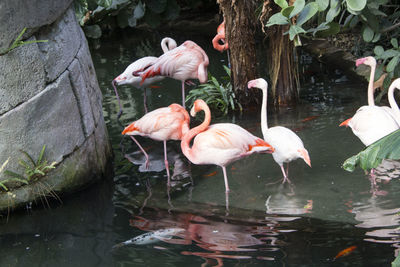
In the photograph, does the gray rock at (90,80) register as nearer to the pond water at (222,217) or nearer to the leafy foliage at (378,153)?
the pond water at (222,217)

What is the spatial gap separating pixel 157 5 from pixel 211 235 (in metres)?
4.89

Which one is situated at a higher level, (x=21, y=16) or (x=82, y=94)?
(x=21, y=16)

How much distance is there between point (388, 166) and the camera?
4.89m

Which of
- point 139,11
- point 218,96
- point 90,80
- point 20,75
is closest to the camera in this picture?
point 20,75

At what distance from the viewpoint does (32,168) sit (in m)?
4.59

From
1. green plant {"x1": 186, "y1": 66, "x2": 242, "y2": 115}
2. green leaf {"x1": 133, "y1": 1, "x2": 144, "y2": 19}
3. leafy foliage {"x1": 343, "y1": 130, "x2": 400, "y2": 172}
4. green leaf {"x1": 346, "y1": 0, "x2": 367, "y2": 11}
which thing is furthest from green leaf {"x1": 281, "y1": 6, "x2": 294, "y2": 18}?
green leaf {"x1": 133, "y1": 1, "x2": 144, "y2": 19}

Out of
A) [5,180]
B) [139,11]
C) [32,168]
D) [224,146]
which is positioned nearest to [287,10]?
[224,146]

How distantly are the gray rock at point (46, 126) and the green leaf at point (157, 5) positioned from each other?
3374 mm

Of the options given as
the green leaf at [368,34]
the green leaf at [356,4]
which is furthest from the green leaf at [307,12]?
the green leaf at [368,34]

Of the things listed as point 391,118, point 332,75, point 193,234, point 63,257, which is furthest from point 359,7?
point 332,75

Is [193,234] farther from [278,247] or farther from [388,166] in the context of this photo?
[388,166]

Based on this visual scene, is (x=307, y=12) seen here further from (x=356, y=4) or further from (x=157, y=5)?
(x=157, y=5)

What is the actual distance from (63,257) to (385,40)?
622 centimetres

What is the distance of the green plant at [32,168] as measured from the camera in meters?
4.52
